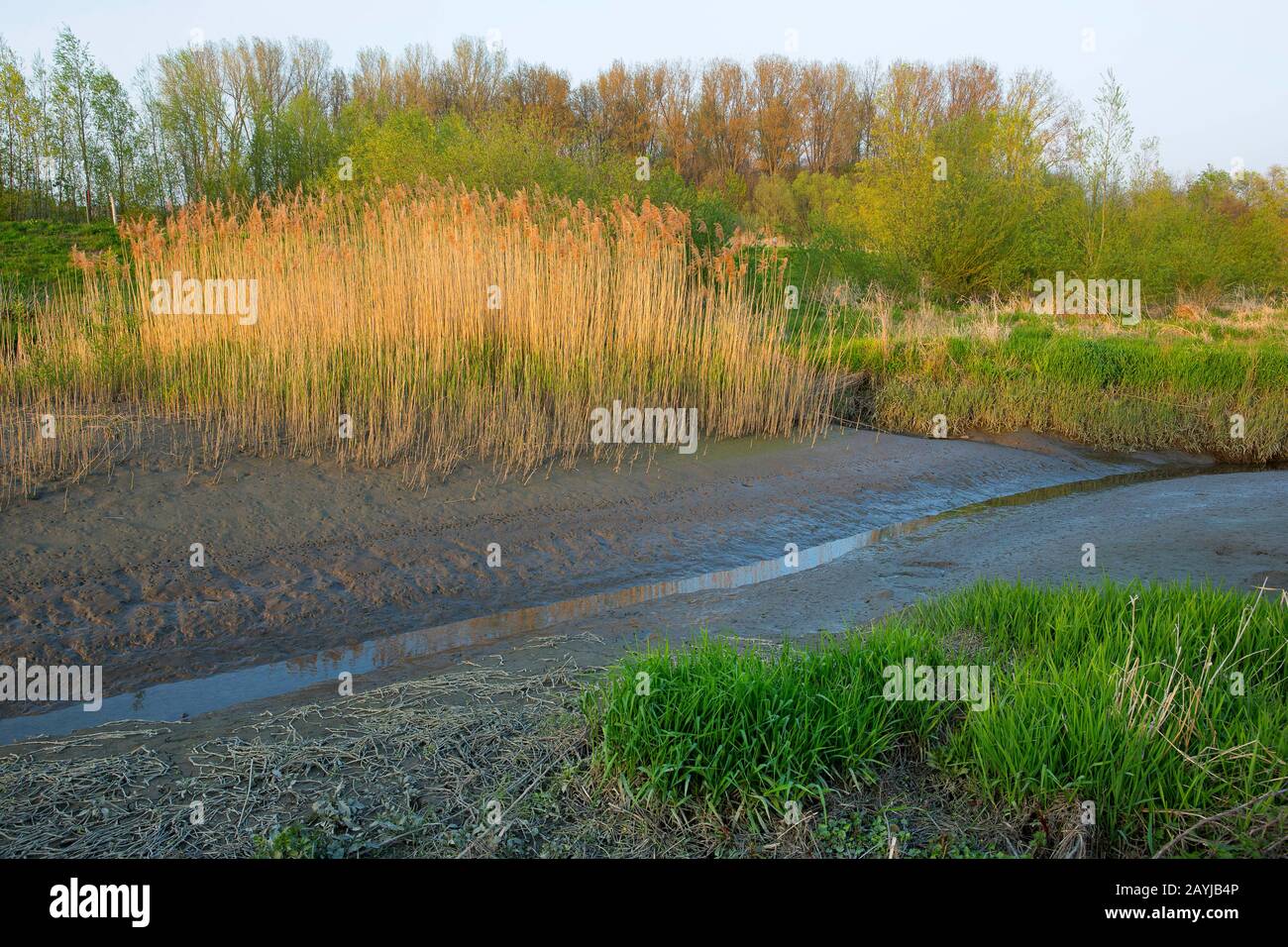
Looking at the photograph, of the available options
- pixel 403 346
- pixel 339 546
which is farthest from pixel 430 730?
pixel 403 346

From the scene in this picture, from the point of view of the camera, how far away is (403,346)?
8453 millimetres

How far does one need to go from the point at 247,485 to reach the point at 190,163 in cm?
3216

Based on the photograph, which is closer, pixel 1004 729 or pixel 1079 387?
pixel 1004 729

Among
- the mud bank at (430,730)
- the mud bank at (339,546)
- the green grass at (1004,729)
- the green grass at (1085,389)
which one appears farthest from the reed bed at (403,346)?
the green grass at (1004,729)

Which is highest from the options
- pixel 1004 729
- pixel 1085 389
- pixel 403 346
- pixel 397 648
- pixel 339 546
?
pixel 403 346

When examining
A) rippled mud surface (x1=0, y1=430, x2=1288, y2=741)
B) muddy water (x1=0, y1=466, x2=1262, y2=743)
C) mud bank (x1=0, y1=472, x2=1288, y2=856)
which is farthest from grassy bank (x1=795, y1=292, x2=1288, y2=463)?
mud bank (x1=0, y1=472, x2=1288, y2=856)

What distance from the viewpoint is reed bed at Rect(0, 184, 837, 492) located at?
26.0 feet

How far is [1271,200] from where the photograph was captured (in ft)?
109

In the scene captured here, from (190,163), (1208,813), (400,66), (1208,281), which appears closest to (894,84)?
(1208,281)

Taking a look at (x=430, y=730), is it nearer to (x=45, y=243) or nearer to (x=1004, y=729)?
→ (x=1004, y=729)

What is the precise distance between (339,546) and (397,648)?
4.61 feet

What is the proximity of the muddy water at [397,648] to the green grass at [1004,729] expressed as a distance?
1838mm

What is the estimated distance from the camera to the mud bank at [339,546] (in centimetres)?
536

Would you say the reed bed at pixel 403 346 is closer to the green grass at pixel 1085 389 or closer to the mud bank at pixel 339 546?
the mud bank at pixel 339 546
